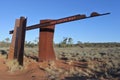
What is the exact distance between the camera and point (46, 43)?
18.7m

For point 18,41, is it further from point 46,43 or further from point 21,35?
point 46,43

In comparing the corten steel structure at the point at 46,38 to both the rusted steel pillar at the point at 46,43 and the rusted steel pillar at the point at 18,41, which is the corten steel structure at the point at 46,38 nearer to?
the rusted steel pillar at the point at 46,43

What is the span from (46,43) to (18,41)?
1.77 m

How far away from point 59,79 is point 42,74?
200 cm

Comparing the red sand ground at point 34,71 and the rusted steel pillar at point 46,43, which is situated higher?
the rusted steel pillar at point 46,43

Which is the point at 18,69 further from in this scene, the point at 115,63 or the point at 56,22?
the point at 115,63

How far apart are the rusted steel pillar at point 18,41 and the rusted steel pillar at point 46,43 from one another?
3.47ft

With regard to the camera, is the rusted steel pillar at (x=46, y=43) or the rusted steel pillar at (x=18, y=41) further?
the rusted steel pillar at (x=18, y=41)

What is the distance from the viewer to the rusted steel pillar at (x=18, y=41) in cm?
1901

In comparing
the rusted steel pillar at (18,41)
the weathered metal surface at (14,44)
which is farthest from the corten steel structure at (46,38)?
the weathered metal surface at (14,44)

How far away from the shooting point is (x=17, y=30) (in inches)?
787

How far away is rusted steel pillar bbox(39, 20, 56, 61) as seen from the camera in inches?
733

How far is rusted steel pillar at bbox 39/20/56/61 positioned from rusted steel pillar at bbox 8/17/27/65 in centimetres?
106

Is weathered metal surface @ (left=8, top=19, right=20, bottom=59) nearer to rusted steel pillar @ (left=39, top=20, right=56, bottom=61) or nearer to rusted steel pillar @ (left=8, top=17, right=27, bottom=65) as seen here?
rusted steel pillar @ (left=8, top=17, right=27, bottom=65)
